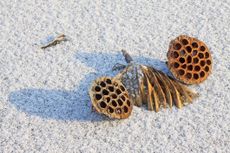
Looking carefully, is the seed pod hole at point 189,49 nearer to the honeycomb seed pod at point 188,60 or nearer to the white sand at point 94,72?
the honeycomb seed pod at point 188,60

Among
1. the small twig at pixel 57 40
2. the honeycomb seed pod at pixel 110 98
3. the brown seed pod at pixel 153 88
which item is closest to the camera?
the honeycomb seed pod at pixel 110 98

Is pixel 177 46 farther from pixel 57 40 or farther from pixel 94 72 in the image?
pixel 57 40

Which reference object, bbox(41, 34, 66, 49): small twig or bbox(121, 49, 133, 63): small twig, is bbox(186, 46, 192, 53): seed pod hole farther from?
bbox(41, 34, 66, 49): small twig

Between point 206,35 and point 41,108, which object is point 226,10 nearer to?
point 206,35

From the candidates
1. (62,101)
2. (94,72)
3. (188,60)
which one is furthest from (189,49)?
(62,101)

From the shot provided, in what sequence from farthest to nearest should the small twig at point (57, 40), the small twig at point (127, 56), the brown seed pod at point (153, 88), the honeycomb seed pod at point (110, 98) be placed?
the small twig at point (57, 40), the small twig at point (127, 56), the brown seed pod at point (153, 88), the honeycomb seed pod at point (110, 98)

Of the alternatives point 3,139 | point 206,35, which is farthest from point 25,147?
point 206,35

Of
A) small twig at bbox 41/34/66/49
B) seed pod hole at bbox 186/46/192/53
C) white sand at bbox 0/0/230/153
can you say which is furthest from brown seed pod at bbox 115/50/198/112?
small twig at bbox 41/34/66/49

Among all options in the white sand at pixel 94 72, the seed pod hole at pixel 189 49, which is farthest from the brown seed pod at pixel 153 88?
the seed pod hole at pixel 189 49
